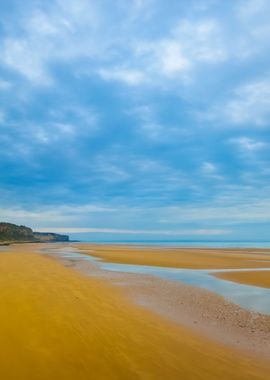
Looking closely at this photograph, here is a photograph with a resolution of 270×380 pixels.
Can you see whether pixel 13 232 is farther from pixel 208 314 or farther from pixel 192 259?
pixel 208 314

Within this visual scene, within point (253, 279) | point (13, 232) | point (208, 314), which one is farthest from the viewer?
point (13, 232)

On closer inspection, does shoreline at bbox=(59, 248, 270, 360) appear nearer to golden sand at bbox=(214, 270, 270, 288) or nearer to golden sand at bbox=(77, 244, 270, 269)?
golden sand at bbox=(214, 270, 270, 288)

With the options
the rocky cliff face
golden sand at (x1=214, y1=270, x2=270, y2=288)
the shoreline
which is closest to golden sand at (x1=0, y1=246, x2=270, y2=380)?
the shoreline

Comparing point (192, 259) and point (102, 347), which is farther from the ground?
point (192, 259)

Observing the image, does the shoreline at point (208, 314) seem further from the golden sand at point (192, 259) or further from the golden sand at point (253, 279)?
the golden sand at point (192, 259)

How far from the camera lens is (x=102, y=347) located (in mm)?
8070

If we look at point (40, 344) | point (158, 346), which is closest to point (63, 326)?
point (40, 344)

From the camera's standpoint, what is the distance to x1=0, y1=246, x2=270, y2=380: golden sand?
6629mm

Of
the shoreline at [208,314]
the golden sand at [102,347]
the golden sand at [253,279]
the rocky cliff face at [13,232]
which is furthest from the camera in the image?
the rocky cliff face at [13,232]

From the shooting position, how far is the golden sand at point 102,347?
21.7ft

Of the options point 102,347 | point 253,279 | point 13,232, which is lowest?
point 102,347

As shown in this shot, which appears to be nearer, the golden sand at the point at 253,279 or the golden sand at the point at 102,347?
the golden sand at the point at 102,347

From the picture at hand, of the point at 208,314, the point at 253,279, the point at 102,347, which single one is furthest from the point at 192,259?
the point at 102,347

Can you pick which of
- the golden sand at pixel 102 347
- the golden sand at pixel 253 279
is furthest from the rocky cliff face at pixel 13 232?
the golden sand at pixel 102 347
